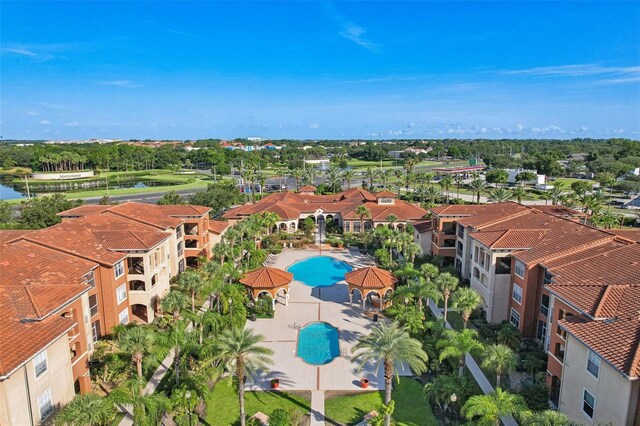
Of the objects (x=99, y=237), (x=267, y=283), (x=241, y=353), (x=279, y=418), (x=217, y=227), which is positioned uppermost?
(x=99, y=237)

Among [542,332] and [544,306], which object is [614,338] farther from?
[542,332]

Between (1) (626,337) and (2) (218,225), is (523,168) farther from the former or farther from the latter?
(1) (626,337)

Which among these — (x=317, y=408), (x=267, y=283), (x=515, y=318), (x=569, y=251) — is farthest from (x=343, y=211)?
(x=317, y=408)

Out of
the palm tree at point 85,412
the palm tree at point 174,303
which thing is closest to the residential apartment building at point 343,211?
the palm tree at point 174,303

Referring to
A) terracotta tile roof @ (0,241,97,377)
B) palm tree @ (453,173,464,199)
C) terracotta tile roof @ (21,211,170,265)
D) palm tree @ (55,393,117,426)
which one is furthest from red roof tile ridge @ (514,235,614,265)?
palm tree @ (453,173,464,199)

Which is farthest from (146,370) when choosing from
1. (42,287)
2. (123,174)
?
(123,174)
